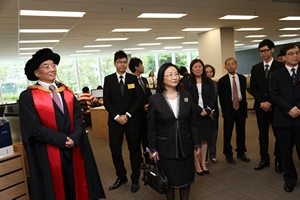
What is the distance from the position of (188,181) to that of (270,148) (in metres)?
2.63

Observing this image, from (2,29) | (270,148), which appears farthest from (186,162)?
(2,29)

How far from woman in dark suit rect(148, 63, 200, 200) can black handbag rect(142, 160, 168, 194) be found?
80 mm

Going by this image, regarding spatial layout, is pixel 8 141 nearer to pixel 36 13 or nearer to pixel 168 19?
pixel 36 13

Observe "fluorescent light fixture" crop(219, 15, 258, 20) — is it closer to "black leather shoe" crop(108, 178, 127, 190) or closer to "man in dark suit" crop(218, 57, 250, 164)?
"man in dark suit" crop(218, 57, 250, 164)

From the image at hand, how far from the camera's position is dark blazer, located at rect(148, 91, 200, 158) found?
2211 millimetres

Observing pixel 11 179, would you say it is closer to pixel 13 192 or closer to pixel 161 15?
pixel 13 192

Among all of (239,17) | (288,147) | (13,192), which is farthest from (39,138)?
(239,17)

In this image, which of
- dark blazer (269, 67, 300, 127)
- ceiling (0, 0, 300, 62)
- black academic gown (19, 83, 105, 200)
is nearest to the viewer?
black academic gown (19, 83, 105, 200)

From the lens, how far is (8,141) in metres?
2.56

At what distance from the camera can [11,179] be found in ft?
8.47

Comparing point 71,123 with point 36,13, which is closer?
point 71,123

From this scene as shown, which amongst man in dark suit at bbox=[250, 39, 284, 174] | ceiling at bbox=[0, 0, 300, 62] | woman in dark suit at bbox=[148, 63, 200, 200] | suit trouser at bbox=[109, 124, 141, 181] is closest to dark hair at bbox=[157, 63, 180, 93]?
woman in dark suit at bbox=[148, 63, 200, 200]

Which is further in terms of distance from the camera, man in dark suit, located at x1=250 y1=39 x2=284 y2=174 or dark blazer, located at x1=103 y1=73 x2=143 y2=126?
man in dark suit, located at x1=250 y1=39 x2=284 y2=174

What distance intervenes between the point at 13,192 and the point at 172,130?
1761mm
